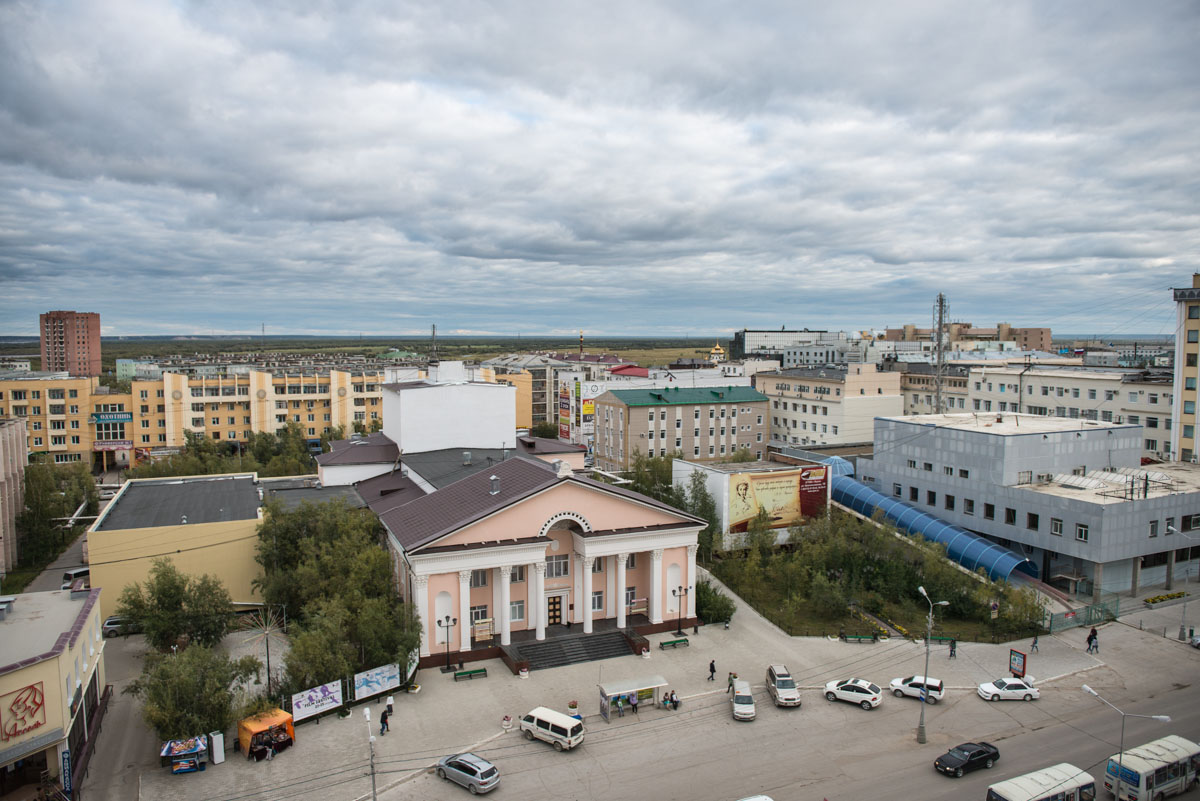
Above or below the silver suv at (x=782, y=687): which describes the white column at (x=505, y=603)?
above

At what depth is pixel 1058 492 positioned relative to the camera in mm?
53062

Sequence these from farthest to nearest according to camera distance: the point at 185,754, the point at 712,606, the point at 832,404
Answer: the point at 832,404 < the point at 712,606 < the point at 185,754

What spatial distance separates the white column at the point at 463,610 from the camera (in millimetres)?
41062

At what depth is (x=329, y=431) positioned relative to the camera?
10612cm

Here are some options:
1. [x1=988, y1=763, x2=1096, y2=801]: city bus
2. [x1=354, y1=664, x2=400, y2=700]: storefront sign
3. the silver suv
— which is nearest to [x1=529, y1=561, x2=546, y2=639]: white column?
[x1=354, y1=664, x2=400, y2=700]: storefront sign

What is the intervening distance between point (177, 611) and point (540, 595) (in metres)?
18.2

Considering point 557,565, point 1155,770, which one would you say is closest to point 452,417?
point 557,565

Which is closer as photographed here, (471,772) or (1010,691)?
(471,772)

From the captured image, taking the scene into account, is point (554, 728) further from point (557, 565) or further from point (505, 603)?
point (557, 565)

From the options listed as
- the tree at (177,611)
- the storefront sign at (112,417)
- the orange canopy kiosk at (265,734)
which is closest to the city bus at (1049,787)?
the orange canopy kiosk at (265,734)

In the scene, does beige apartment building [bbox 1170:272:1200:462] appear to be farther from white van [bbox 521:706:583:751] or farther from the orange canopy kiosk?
the orange canopy kiosk

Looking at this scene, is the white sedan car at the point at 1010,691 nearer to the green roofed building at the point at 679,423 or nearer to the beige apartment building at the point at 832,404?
the green roofed building at the point at 679,423

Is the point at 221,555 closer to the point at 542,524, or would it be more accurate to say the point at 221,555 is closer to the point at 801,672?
the point at 542,524

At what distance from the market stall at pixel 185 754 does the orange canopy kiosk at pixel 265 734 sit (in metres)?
1.51
